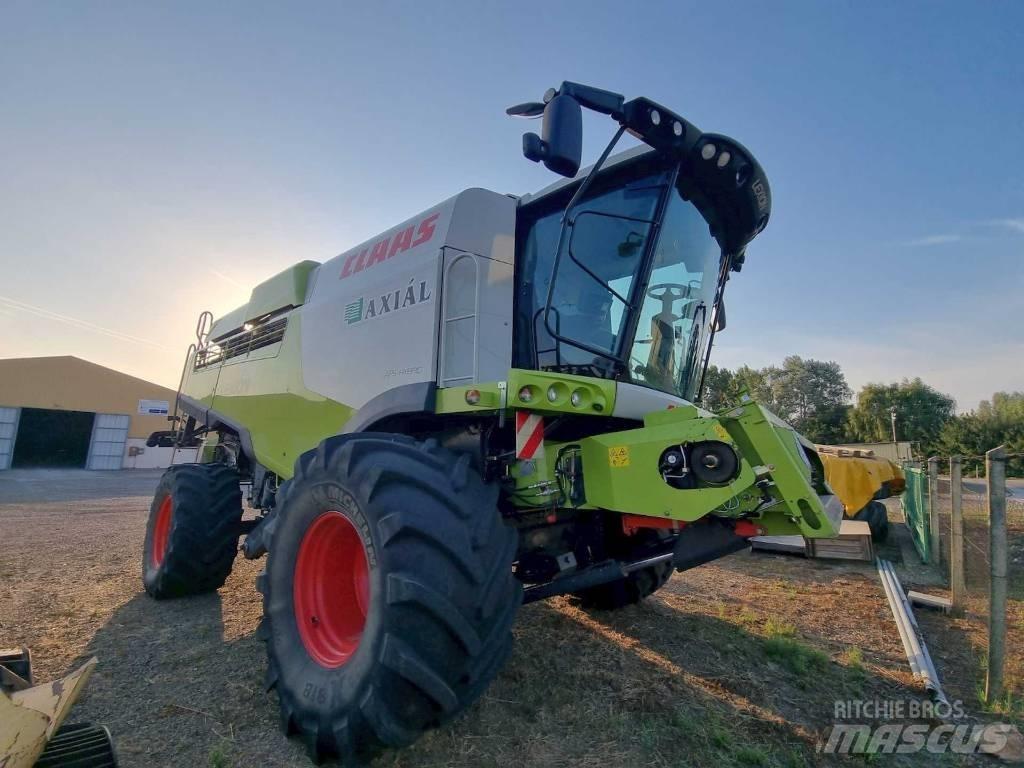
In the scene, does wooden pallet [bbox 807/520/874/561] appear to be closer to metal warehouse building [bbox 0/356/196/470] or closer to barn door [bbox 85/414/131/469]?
metal warehouse building [bbox 0/356/196/470]

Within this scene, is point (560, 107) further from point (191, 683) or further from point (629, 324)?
point (191, 683)

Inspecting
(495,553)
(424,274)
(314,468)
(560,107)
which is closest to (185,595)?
(314,468)

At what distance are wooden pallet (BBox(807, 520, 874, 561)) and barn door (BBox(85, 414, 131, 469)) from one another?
1224 inches

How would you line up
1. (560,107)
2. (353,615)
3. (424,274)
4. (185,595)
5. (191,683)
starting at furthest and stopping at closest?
1. (185,595)
2. (424,274)
3. (191,683)
4. (353,615)
5. (560,107)

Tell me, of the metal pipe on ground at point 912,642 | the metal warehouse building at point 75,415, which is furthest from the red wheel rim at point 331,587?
the metal warehouse building at point 75,415

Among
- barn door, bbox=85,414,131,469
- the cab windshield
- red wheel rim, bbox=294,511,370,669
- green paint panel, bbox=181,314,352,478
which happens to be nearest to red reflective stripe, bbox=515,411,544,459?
the cab windshield

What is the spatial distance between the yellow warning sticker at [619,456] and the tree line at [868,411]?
5676cm

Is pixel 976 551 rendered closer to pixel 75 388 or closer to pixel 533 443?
pixel 533 443

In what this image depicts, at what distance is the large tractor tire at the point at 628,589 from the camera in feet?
14.1

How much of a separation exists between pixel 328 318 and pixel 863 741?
4.13 meters

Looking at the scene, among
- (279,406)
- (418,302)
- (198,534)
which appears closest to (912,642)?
(418,302)

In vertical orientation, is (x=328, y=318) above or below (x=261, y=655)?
above

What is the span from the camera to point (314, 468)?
268 centimetres

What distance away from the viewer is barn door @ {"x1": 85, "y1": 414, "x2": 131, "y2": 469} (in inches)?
1074
